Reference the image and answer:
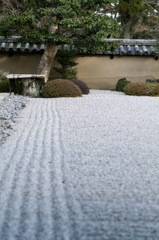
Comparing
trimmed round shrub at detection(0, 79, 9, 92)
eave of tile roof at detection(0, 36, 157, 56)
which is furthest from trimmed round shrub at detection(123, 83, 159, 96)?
trimmed round shrub at detection(0, 79, 9, 92)

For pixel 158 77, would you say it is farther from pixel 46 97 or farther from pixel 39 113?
pixel 39 113

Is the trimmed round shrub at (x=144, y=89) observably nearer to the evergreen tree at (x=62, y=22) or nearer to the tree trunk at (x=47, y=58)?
the evergreen tree at (x=62, y=22)

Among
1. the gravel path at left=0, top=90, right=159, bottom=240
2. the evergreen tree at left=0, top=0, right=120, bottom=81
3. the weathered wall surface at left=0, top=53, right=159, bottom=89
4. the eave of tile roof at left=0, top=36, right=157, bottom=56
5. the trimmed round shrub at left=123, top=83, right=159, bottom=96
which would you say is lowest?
the gravel path at left=0, top=90, right=159, bottom=240

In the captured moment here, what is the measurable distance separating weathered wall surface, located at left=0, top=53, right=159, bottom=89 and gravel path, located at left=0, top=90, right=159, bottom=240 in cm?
757

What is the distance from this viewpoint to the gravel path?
148cm

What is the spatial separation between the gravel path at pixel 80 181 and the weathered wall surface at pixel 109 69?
757 cm

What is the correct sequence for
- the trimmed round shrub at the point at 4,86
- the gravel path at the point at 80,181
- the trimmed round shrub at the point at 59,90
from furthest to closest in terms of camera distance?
the trimmed round shrub at the point at 4,86 < the trimmed round shrub at the point at 59,90 < the gravel path at the point at 80,181

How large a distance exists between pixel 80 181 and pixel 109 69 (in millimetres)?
9727

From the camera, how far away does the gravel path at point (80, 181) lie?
1.48 meters

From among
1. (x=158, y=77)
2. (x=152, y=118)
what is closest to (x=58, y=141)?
(x=152, y=118)

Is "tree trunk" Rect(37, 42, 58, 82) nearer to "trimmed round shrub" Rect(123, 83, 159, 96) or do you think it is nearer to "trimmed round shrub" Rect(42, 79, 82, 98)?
"trimmed round shrub" Rect(42, 79, 82, 98)

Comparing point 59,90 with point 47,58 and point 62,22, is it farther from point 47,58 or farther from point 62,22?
point 47,58

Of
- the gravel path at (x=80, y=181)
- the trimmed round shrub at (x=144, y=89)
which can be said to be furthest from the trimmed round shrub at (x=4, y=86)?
the gravel path at (x=80, y=181)

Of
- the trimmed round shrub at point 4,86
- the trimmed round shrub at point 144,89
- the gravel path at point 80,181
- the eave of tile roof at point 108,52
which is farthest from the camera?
the eave of tile roof at point 108,52
